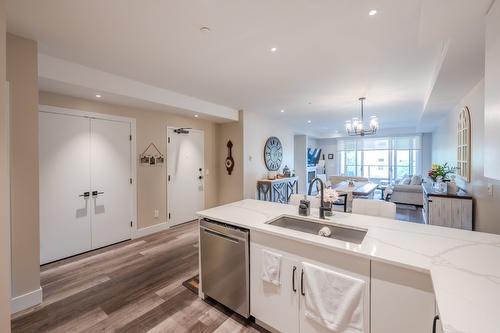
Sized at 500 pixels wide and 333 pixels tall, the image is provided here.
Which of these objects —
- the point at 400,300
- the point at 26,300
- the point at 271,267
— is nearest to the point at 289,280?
the point at 271,267

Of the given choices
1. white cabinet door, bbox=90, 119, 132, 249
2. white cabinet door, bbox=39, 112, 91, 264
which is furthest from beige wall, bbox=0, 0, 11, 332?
white cabinet door, bbox=90, 119, 132, 249

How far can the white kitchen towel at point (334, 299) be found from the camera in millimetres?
1381

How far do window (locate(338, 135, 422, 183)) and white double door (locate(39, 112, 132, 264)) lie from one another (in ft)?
31.9

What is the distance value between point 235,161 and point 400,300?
14.4ft

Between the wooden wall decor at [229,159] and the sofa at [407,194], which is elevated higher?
the wooden wall decor at [229,159]

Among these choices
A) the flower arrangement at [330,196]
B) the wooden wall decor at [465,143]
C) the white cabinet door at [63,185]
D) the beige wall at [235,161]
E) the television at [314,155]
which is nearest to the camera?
the flower arrangement at [330,196]

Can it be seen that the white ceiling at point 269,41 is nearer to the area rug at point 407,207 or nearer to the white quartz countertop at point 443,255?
the white quartz countertop at point 443,255

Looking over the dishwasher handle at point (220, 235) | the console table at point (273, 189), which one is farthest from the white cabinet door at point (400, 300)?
the console table at point (273, 189)

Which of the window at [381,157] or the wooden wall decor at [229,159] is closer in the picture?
the wooden wall decor at [229,159]

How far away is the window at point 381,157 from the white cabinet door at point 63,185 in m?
10.3

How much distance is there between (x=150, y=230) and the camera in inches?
168

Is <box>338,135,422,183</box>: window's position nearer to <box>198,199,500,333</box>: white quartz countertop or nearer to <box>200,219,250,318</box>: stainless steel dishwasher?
<box>198,199,500,333</box>: white quartz countertop

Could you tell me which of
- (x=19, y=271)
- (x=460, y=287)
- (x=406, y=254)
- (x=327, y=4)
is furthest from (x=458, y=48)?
(x=19, y=271)

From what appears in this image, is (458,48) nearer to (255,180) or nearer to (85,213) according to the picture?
(255,180)
